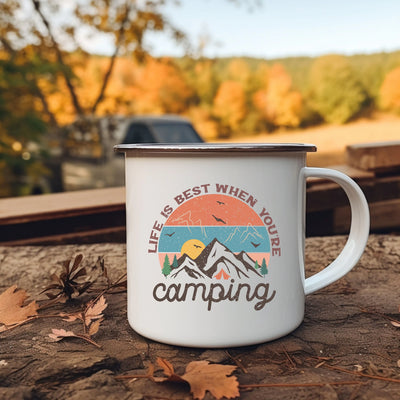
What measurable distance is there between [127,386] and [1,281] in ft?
2.64

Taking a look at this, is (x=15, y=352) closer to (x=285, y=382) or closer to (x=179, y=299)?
(x=179, y=299)

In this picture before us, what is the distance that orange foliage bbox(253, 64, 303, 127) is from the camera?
2944cm

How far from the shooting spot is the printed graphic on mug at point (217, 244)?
952 mm

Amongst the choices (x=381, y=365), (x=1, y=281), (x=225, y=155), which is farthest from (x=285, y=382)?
(x=1, y=281)

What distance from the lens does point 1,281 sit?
1.51 meters

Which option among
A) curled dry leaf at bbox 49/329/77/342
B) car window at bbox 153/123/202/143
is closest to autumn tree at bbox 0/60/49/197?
car window at bbox 153/123/202/143

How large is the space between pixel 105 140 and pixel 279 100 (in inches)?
961

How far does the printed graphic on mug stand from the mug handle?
0.17 meters

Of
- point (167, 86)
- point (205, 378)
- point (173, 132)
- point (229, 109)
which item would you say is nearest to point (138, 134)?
point (173, 132)

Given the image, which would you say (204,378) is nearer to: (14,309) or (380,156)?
(14,309)

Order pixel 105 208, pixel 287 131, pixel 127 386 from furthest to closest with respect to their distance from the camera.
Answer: pixel 287 131 < pixel 105 208 < pixel 127 386

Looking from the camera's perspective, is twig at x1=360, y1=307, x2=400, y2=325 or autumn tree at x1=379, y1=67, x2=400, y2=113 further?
autumn tree at x1=379, y1=67, x2=400, y2=113

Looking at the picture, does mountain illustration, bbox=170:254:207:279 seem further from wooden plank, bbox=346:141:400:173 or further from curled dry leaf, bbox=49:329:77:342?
wooden plank, bbox=346:141:400:173

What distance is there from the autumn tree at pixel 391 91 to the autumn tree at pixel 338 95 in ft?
5.10
